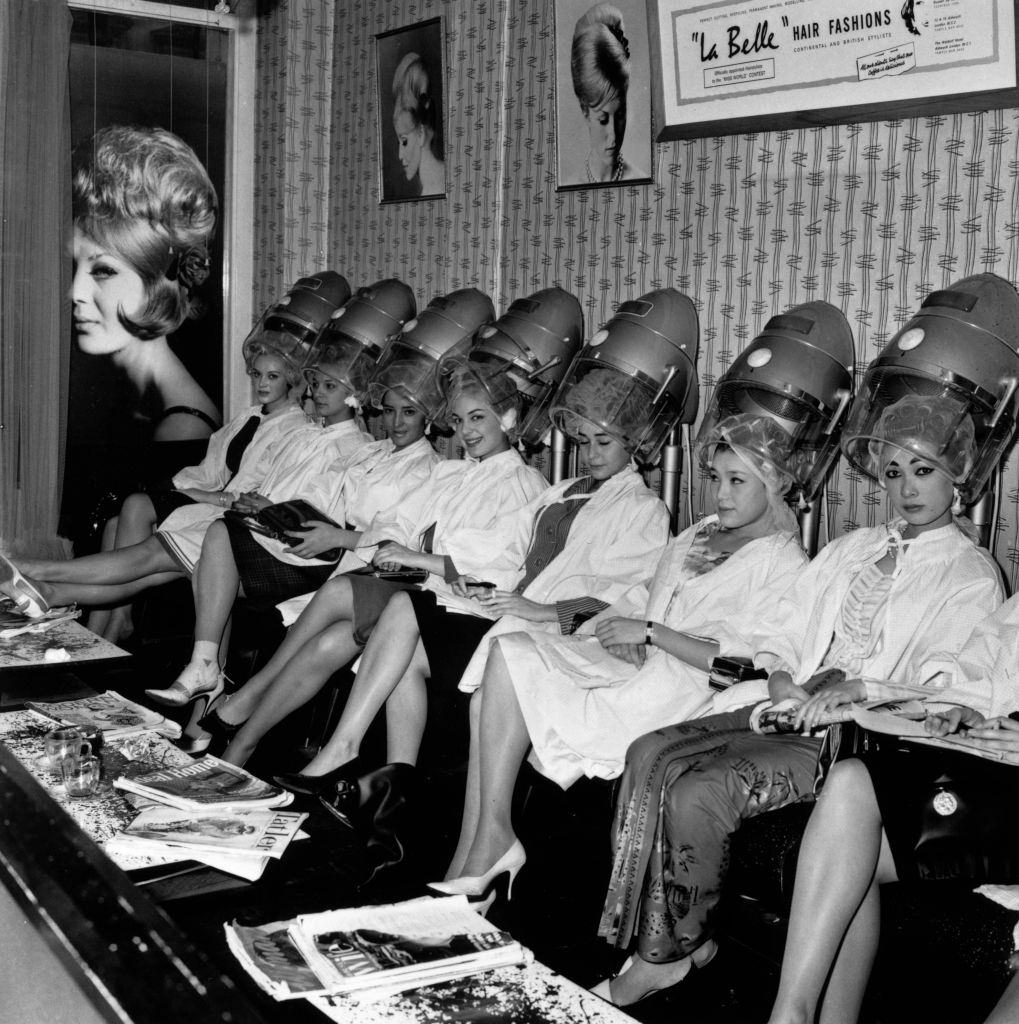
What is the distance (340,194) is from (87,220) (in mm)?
1083

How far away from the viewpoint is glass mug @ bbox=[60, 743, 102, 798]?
7.02 feet

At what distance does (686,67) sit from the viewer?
11.1 feet

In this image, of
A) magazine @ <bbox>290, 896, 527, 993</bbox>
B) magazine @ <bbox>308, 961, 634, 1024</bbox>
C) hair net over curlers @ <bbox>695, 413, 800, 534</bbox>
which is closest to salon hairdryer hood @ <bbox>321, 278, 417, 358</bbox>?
hair net over curlers @ <bbox>695, 413, 800, 534</bbox>

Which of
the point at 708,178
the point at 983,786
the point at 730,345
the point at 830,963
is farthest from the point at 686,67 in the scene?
the point at 830,963

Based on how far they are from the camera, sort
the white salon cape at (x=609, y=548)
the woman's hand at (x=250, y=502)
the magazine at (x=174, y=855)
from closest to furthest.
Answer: the magazine at (x=174, y=855) → the white salon cape at (x=609, y=548) → the woman's hand at (x=250, y=502)

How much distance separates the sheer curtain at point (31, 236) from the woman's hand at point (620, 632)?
3190mm

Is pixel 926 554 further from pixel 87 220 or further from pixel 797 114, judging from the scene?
pixel 87 220

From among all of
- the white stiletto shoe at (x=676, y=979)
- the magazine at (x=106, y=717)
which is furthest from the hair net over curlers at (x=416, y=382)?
the white stiletto shoe at (x=676, y=979)

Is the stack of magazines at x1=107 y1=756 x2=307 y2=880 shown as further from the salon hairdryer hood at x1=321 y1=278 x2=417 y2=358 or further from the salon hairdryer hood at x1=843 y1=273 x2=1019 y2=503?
the salon hairdryer hood at x1=321 y1=278 x2=417 y2=358

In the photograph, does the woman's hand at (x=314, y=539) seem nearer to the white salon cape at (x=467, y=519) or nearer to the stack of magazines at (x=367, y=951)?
the white salon cape at (x=467, y=519)

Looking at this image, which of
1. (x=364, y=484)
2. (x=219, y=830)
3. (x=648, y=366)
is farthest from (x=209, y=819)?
(x=364, y=484)

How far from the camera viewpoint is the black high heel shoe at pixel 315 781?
9.01 feet

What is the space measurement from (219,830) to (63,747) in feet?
1.29

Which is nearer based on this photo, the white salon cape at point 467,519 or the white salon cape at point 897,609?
the white salon cape at point 897,609
